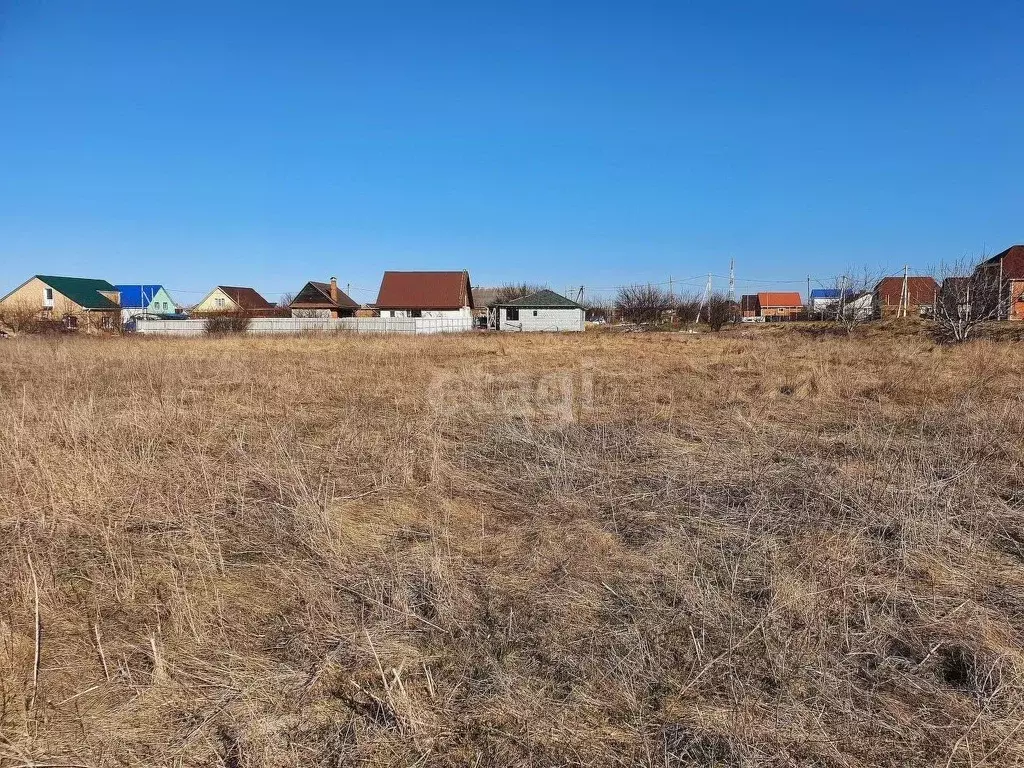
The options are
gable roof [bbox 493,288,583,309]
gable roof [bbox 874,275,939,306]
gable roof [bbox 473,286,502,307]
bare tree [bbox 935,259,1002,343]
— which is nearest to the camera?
bare tree [bbox 935,259,1002,343]

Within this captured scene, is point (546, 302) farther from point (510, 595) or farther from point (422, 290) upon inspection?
point (510, 595)

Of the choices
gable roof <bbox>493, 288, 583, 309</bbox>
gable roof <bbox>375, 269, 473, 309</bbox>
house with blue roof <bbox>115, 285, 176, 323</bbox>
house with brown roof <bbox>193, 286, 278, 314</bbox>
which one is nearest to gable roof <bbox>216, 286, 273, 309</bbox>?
house with brown roof <bbox>193, 286, 278, 314</bbox>

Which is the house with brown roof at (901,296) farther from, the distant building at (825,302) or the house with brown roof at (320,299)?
the house with brown roof at (320,299)

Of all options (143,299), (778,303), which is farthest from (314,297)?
(778,303)

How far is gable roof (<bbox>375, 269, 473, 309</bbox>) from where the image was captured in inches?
1833

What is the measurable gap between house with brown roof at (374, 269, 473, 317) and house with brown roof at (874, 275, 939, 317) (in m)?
29.6

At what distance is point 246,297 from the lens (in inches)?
2557

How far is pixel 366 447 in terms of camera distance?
552 cm

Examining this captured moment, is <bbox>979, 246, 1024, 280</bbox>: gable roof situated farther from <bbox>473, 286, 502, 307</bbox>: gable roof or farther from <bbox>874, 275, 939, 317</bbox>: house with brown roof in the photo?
<bbox>473, 286, 502, 307</bbox>: gable roof

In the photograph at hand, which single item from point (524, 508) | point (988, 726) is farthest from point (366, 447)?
point (988, 726)

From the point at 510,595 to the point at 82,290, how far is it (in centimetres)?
6754

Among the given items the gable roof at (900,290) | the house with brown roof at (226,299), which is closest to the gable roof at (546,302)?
the gable roof at (900,290)

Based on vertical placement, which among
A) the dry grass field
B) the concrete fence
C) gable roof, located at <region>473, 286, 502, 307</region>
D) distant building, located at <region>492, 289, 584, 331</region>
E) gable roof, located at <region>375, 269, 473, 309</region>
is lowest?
the dry grass field

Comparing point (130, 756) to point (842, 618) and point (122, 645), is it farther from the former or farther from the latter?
point (842, 618)
